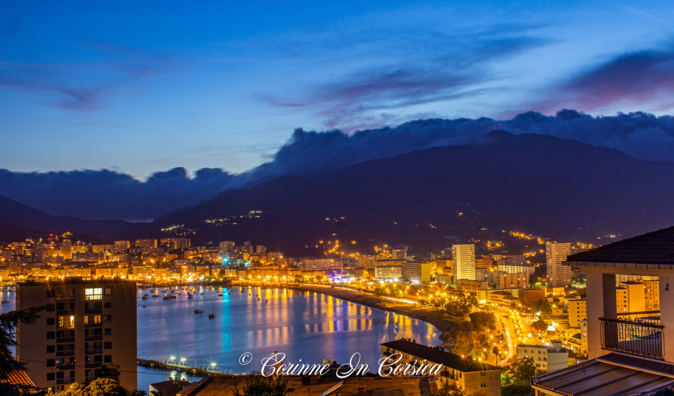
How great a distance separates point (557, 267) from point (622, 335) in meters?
22.1

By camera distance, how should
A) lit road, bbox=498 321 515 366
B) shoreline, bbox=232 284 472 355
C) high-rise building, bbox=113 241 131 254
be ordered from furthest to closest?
high-rise building, bbox=113 241 131 254, shoreline, bbox=232 284 472 355, lit road, bbox=498 321 515 366

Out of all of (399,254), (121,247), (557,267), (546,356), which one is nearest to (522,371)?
(546,356)

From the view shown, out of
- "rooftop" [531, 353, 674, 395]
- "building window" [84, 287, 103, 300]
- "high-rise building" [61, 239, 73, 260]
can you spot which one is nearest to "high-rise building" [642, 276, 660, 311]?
A: "building window" [84, 287, 103, 300]

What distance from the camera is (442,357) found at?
6.24m

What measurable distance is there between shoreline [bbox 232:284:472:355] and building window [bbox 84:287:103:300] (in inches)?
239

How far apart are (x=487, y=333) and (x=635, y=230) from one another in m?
35.2

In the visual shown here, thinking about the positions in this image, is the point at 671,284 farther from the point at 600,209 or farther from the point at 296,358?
the point at 600,209

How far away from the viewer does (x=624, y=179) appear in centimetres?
5409

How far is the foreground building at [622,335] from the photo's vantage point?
1182 mm

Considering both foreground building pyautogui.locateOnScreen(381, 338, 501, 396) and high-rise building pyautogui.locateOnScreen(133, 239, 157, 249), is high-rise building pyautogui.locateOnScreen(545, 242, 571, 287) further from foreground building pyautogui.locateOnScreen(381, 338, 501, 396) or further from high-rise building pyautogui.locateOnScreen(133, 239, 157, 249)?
high-rise building pyautogui.locateOnScreen(133, 239, 157, 249)

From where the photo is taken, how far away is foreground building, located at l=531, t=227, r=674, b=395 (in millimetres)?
1182

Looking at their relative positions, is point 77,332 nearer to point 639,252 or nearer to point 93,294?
point 93,294

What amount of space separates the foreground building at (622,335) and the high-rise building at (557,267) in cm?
2109

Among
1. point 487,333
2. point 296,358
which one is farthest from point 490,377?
point 487,333
